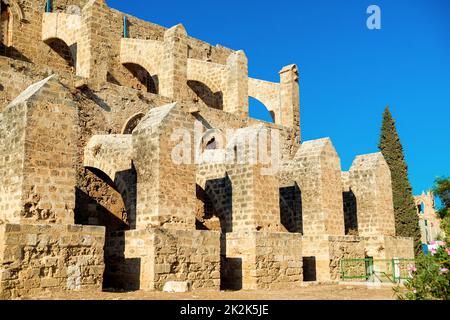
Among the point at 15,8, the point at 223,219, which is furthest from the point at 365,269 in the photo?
the point at 15,8

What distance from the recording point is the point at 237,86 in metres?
19.8

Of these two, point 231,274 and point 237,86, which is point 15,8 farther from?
point 231,274

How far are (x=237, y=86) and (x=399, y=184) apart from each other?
8.41 metres

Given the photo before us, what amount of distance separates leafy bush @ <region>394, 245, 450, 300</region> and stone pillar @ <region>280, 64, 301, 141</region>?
1467 centimetres

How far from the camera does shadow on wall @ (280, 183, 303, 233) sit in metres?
16.1

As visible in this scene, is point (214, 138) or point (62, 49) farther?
point (62, 49)

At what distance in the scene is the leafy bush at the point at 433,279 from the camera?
274 inches

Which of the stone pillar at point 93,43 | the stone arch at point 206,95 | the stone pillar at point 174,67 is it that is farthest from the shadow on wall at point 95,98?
the stone arch at point 206,95

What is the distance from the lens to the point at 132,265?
1113 cm

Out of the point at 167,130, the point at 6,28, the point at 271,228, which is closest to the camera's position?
the point at 167,130

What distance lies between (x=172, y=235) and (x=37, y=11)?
35.3 feet

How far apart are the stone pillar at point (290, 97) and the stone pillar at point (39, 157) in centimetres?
1309

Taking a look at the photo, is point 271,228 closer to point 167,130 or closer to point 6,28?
point 167,130
